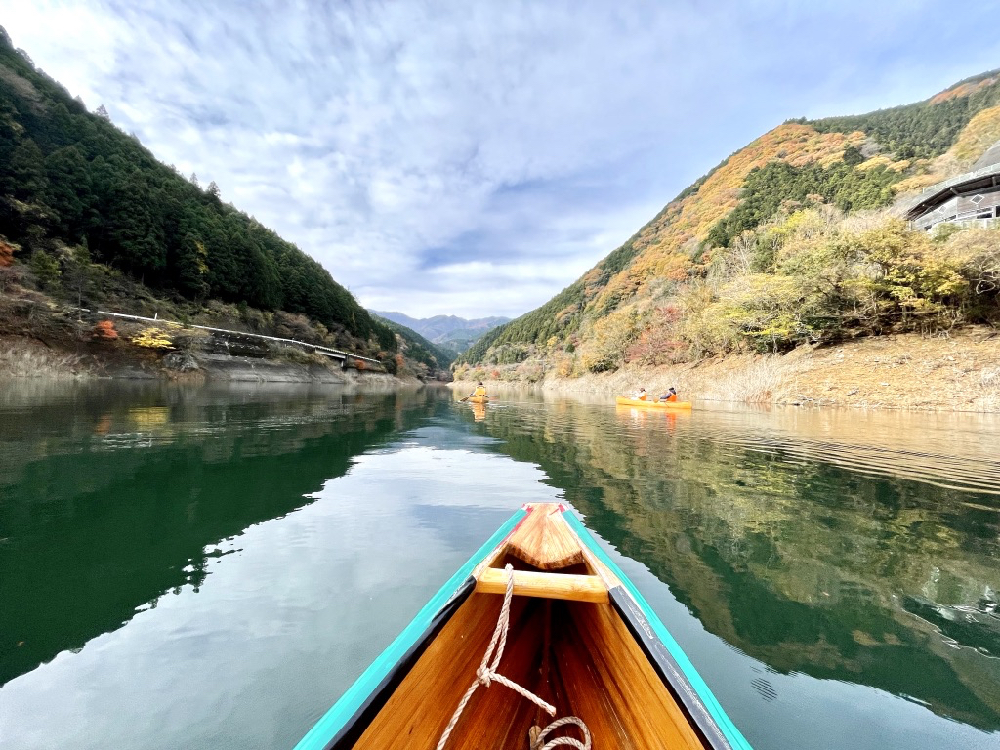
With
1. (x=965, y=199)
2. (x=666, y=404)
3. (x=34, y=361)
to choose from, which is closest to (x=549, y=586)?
(x=666, y=404)

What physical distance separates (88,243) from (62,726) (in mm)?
55661

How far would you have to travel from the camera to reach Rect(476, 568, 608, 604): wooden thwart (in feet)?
6.71

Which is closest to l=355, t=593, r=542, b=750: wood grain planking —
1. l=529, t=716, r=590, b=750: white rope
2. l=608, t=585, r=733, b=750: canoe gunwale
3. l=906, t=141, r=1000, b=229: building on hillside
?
l=529, t=716, r=590, b=750: white rope

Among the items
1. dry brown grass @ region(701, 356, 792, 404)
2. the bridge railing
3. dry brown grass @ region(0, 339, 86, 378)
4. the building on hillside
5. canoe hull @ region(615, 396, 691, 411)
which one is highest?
the building on hillside

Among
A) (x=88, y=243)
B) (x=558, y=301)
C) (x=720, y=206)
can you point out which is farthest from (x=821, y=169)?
(x=88, y=243)

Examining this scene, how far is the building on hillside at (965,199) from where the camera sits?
28.3 m

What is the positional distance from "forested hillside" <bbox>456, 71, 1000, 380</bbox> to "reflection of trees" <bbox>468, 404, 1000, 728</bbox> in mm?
19582

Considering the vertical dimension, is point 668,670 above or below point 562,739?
above

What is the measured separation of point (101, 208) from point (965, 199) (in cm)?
7576

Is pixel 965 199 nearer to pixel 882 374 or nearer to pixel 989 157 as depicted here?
pixel 989 157

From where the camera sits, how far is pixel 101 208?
42.0m

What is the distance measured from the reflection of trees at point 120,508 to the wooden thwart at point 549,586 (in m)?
2.78

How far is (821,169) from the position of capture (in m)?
57.6

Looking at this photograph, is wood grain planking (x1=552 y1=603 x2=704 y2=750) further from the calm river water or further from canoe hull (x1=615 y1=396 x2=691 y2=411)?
canoe hull (x1=615 y1=396 x2=691 y2=411)
